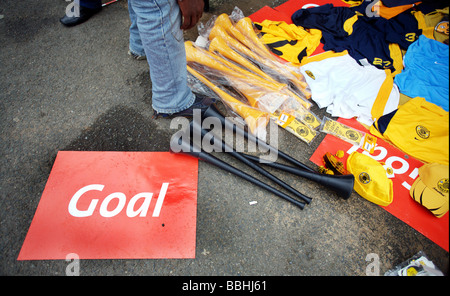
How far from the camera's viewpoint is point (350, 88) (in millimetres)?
2607

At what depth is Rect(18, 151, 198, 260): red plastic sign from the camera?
1.71 m

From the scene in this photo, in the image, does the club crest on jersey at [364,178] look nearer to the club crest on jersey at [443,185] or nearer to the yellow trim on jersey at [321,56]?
the club crest on jersey at [443,185]

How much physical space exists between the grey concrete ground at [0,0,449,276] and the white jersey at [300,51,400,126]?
0.49 m

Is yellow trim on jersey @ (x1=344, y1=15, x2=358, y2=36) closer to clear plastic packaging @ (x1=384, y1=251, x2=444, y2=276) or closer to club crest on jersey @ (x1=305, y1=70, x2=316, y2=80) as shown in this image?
club crest on jersey @ (x1=305, y1=70, x2=316, y2=80)

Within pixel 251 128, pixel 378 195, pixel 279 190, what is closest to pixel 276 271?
pixel 279 190

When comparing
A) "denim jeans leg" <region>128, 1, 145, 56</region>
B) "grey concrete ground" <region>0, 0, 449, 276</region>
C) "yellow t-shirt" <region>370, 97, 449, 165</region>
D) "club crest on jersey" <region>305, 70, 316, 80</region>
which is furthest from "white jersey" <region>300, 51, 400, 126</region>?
"denim jeans leg" <region>128, 1, 145, 56</region>

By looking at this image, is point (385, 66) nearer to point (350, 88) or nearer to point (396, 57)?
point (396, 57)

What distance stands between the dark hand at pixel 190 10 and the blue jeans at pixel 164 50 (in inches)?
3.1

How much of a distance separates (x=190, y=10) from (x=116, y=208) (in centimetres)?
144

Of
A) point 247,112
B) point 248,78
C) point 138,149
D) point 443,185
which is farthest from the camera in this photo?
point 248,78

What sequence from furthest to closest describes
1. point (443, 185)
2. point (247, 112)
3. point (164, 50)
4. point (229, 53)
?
point (229, 53)
point (247, 112)
point (443, 185)
point (164, 50)

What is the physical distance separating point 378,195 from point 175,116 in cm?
179

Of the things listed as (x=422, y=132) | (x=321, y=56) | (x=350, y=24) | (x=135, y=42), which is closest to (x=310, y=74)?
(x=321, y=56)

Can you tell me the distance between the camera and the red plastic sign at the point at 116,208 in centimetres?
171
